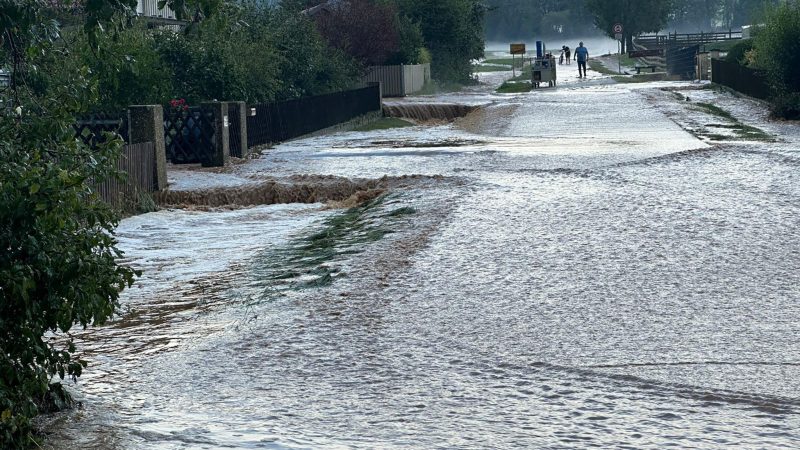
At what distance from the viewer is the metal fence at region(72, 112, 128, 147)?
2244 cm

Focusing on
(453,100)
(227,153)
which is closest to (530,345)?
(227,153)

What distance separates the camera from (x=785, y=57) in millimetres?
34656

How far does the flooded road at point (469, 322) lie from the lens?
25.3 ft

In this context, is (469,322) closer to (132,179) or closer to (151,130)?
(132,179)

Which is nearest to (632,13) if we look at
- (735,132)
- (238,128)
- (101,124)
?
(735,132)

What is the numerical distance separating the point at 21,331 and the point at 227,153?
18898mm

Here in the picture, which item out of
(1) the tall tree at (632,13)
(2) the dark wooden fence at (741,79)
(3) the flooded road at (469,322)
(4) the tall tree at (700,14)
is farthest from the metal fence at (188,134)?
(4) the tall tree at (700,14)

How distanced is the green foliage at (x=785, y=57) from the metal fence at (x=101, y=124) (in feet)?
59.1

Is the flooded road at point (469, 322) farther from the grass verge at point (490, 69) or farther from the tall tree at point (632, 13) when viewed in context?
the tall tree at point (632, 13)

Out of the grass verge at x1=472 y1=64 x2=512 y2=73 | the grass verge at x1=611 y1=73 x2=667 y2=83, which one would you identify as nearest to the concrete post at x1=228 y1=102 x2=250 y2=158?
the grass verge at x1=611 y1=73 x2=667 y2=83

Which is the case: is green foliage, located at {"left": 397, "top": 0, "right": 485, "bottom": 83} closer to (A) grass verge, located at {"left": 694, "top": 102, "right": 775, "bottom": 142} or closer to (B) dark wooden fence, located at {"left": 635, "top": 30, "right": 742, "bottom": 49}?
(A) grass verge, located at {"left": 694, "top": 102, "right": 775, "bottom": 142}

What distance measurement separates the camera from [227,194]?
2091cm

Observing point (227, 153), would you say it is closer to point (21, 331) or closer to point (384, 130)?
point (384, 130)

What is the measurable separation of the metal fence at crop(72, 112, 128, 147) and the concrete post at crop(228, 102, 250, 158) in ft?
10.5
